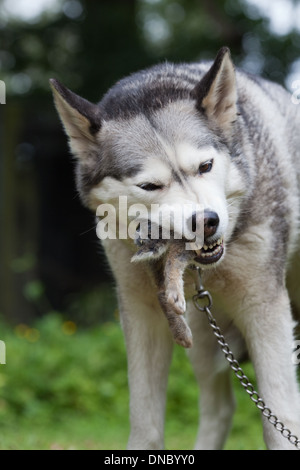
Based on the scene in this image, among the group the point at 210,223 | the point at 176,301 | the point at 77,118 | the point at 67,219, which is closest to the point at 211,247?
the point at 210,223

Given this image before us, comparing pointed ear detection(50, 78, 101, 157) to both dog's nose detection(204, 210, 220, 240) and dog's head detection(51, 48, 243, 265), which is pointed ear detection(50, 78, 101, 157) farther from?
dog's nose detection(204, 210, 220, 240)

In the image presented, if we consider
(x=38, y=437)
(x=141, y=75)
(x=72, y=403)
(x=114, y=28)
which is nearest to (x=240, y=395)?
(x=72, y=403)

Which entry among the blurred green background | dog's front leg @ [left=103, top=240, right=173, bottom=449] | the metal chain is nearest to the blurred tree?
the blurred green background

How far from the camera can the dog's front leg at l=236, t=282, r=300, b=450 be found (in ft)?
11.9

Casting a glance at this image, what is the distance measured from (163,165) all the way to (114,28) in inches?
303

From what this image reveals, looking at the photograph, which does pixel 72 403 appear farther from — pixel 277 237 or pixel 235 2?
pixel 235 2

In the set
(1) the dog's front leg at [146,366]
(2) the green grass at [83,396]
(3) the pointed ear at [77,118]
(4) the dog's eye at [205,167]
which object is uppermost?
(3) the pointed ear at [77,118]

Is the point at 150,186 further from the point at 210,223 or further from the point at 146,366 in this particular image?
the point at 146,366

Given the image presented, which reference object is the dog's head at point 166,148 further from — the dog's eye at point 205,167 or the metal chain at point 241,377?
the metal chain at point 241,377

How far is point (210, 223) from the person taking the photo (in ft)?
10.1

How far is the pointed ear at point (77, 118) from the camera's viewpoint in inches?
134

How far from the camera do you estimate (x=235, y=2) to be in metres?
10.3

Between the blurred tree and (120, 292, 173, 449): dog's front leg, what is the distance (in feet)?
15.0

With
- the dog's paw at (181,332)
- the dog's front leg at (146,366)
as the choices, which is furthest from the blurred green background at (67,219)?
the dog's paw at (181,332)
